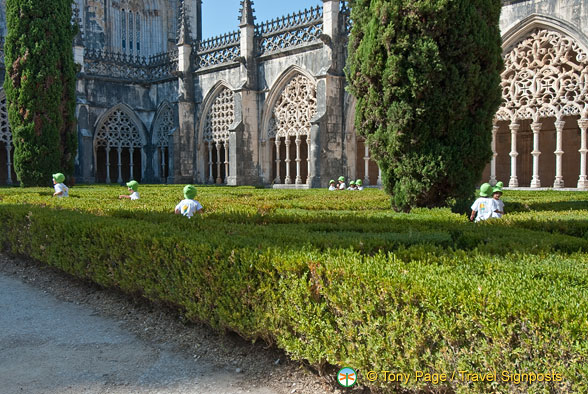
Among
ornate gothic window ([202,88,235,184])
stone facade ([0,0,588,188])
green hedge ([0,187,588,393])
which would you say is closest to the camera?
green hedge ([0,187,588,393])

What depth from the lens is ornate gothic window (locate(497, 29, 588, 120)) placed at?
13.3m

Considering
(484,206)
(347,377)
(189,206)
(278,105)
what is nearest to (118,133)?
(278,105)

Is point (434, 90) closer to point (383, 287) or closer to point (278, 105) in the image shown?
point (383, 287)

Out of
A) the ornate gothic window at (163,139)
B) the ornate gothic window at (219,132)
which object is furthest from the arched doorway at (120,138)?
the ornate gothic window at (219,132)

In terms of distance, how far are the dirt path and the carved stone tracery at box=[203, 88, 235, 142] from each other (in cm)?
1803

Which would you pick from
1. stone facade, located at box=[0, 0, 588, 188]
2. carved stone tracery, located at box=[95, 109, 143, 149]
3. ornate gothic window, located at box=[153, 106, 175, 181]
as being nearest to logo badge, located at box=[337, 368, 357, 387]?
stone facade, located at box=[0, 0, 588, 188]

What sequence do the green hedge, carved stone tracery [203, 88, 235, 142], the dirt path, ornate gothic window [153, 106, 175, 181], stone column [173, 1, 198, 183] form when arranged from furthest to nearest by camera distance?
ornate gothic window [153, 106, 175, 181], stone column [173, 1, 198, 183], carved stone tracery [203, 88, 235, 142], the dirt path, the green hedge

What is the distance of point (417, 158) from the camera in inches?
302

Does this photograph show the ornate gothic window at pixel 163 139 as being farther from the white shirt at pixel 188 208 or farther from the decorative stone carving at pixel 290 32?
the white shirt at pixel 188 208

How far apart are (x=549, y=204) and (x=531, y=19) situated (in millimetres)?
8187

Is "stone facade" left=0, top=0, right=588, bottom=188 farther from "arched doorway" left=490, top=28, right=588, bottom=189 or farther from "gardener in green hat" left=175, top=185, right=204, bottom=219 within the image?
"gardener in green hat" left=175, top=185, right=204, bottom=219

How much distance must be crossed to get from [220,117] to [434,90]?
16.9 m

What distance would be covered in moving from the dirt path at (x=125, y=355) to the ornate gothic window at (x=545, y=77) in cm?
1165

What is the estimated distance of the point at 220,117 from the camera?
23281 mm
